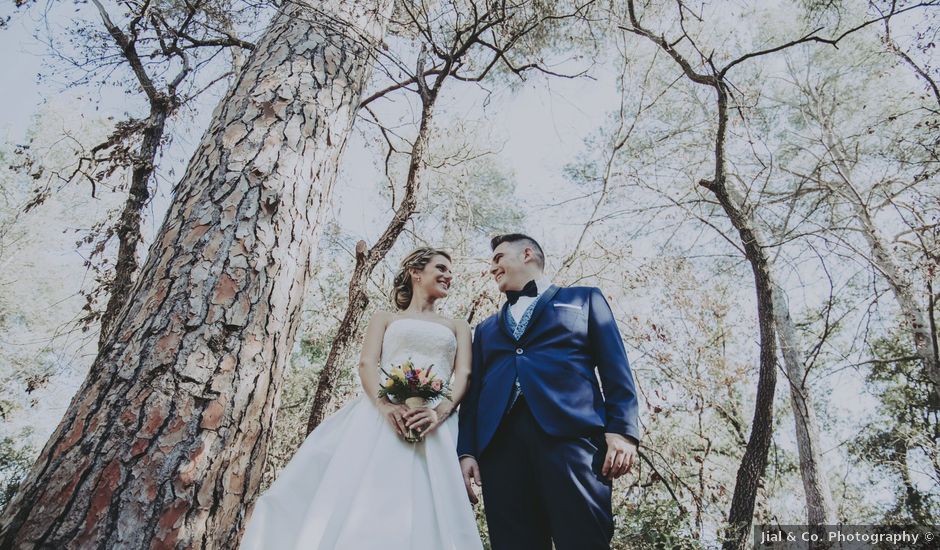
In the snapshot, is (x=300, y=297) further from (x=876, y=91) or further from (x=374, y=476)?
(x=876, y=91)

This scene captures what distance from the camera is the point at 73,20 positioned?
14.4 ft

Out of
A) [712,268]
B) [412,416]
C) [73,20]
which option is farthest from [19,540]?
[712,268]

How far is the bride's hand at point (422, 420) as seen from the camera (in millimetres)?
2283

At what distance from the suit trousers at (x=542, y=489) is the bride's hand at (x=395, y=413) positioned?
0.38m

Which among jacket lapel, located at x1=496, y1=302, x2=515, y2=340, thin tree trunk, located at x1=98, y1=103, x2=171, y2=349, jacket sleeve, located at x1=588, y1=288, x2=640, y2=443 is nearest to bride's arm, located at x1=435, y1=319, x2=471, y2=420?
jacket lapel, located at x1=496, y1=302, x2=515, y2=340

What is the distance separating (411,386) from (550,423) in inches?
27.0

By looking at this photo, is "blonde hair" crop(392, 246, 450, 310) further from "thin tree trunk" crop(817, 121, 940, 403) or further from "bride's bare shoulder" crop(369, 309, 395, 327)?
"thin tree trunk" crop(817, 121, 940, 403)

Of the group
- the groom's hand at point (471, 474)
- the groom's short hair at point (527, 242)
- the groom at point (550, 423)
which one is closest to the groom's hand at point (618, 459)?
the groom at point (550, 423)

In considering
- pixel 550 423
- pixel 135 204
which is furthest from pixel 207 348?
pixel 135 204

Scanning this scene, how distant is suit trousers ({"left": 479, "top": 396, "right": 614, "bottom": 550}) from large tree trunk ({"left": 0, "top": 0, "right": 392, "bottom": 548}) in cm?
95

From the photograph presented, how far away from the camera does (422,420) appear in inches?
90.5

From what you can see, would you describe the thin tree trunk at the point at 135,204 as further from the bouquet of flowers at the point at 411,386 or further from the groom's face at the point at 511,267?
the groom's face at the point at 511,267

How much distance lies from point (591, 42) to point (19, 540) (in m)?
5.76

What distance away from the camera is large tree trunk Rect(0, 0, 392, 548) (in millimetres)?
1414
